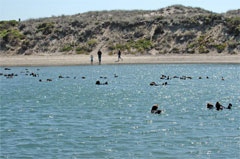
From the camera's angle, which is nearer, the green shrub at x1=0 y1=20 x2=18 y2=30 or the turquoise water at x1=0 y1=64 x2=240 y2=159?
the turquoise water at x1=0 y1=64 x2=240 y2=159

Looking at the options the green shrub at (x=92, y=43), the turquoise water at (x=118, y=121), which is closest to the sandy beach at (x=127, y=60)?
the green shrub at (x=92, y=43)

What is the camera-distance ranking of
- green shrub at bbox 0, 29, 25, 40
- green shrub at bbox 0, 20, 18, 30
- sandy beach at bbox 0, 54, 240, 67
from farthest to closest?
green shrub at bbox 0, 20, 18, 30, green shrub at bbox 0, 29, 25, 40, sandy beach at bbox 0, 54, 240, 67

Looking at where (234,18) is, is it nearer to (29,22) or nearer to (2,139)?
(29,22)

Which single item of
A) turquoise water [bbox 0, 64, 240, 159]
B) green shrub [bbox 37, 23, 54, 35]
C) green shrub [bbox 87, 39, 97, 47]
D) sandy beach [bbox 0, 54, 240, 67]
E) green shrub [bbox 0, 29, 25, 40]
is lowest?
turquoise water [bbox 0, 64, 240, 159]

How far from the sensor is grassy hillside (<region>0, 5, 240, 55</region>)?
228ft

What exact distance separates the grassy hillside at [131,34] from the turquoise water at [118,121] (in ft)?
99.8

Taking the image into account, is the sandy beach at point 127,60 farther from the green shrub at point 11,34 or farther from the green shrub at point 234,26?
the green shrub at point 11,34

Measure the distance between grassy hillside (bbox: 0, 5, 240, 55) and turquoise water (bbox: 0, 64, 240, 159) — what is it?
3041 cm

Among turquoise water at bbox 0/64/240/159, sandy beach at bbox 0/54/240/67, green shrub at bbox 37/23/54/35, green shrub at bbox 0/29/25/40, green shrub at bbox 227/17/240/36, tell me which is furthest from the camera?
green shrub at bbox 37/23/54/35

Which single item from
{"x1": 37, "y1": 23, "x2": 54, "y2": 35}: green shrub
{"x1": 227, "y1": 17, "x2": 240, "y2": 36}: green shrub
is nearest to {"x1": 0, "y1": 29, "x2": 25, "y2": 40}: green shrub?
{"x1": 37, "y1": 23, "x2": 54, "y2": 35}: green shrub

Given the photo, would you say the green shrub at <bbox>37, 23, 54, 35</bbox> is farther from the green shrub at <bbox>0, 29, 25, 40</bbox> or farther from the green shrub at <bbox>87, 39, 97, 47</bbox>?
the green shrub at <bbox>87, 39, 97, 47</bbox>

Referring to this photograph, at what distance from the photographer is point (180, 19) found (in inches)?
3095

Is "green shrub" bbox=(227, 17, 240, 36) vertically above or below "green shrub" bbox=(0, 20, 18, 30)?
below

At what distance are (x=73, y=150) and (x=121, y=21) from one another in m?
68.2
